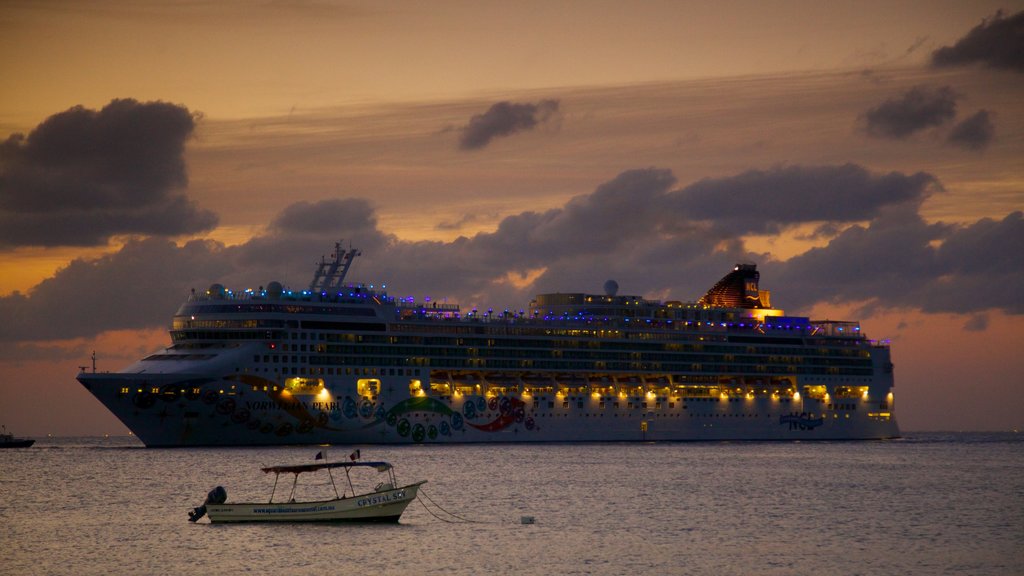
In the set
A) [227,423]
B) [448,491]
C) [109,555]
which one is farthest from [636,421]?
[109,555]

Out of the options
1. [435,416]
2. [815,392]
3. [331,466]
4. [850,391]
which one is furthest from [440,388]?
[331,466]

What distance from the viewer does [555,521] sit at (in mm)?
77062

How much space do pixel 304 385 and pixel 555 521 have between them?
196ft

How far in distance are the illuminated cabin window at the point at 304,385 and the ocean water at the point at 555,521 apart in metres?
6.80

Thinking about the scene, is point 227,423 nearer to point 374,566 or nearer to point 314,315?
point 314,315

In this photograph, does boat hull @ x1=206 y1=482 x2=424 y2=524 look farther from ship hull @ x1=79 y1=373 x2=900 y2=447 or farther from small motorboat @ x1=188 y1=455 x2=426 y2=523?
ship hull @ x1=79 y1=373 x2=900 y2=447

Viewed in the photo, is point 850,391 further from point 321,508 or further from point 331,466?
point 321,508

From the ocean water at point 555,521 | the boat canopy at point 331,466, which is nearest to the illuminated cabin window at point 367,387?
the ocean water at point 555,521

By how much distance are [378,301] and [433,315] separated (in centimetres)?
714

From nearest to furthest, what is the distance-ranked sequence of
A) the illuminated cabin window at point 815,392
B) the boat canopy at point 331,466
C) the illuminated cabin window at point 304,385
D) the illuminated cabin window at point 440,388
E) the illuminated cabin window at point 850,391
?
1. the boat canopy at point 331,466
2. the illuminated cabin window at point 304,385
3. the illuminated cabin window at point 440,388
4. the illuminated cabin window at point 815,392
5. the illuminated cabin window at point 850,391

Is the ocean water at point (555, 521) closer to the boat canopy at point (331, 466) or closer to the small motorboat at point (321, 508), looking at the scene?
the small motorboat at point (321, 508)

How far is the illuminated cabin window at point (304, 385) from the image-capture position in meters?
132

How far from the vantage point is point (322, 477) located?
108 m

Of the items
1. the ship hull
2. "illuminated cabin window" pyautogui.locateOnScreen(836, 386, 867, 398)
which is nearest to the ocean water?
the ship hull
